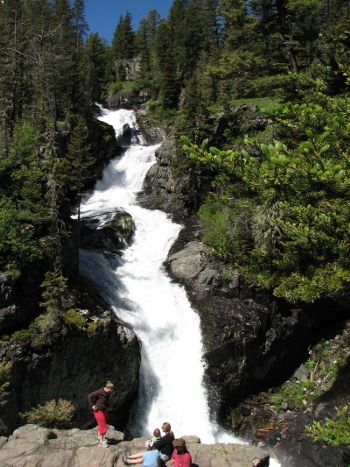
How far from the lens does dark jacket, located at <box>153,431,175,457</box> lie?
11289 millimetres

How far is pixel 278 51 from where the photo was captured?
58.3ft

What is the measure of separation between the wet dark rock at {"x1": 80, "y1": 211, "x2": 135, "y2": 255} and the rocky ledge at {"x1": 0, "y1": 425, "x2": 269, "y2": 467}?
1536 centimetres

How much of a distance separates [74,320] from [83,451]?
6777 millimetres

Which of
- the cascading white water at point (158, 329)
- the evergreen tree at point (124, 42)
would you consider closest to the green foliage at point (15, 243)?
the cascading white water at point (158, 329)

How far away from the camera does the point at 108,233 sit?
29.1 metres

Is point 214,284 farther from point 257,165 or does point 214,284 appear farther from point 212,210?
point 257,165

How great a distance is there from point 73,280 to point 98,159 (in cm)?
2399

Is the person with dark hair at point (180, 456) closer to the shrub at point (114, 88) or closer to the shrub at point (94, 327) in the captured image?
the shrub at point (94, 327)

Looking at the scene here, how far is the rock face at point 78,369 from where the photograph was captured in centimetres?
1605

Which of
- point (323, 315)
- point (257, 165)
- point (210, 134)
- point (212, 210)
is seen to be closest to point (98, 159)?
point (210, 134)

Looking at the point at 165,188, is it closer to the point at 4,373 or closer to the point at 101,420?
the point at 4,373

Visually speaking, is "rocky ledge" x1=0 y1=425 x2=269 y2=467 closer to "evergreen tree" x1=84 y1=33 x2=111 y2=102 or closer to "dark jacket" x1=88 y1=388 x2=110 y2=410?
"dark jacket" x1=88 y1=388 x2=110 y2=410

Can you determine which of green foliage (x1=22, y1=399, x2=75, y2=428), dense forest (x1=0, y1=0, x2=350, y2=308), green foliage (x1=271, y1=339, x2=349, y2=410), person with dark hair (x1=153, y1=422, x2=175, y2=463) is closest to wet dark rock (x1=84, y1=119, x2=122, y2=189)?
dense forest (x1=0, y1=0, x2=350, y2=308)

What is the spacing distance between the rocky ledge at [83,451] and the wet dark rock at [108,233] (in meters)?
15.4
